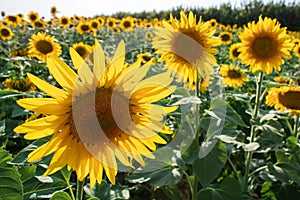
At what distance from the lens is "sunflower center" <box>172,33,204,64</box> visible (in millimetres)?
1991

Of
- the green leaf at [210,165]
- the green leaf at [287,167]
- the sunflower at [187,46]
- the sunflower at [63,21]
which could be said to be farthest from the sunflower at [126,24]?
the green leaf at [210,165]

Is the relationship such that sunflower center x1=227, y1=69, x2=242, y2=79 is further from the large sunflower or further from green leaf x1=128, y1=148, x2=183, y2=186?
the large sunflower

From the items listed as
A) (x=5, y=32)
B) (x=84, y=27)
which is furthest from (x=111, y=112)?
(x=84, y=27)

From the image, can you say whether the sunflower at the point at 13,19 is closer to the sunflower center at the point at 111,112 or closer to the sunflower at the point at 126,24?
the sunflower at the point at 126,24

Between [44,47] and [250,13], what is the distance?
17728mm

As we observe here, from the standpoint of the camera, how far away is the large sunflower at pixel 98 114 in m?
1.01

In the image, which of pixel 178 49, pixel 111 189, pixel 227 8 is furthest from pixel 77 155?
pixel 227 8

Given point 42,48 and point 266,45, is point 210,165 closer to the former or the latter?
point 266,45

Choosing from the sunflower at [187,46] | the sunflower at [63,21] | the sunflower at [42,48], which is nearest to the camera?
the sunflower at [187,46]

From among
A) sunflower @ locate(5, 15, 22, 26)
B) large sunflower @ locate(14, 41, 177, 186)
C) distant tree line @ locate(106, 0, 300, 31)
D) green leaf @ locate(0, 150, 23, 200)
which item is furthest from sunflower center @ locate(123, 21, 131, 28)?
distant tree line @ locate(106, 0, 300, 31)

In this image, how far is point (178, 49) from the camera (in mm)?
2049

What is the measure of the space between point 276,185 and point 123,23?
6384 millimetres

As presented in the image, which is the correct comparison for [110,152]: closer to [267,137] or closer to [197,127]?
[197,127]

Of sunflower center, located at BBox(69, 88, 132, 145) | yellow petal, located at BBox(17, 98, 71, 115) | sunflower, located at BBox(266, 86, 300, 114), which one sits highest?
yellow petal, located at BBox(17, 98, 71, 115)
